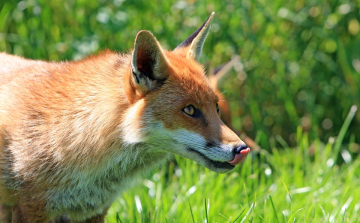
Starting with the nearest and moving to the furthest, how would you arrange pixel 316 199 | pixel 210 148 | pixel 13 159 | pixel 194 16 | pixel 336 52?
pixel 210 148
pixel 13 159
pixel 316 199
pixel 194 16
pixel 336 52

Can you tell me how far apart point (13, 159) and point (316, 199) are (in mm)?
2718

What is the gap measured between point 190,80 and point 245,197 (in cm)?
157

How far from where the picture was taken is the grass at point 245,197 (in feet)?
13.0

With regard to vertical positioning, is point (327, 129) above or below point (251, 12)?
below

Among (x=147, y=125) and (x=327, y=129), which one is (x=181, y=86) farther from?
(x=327, y=129)

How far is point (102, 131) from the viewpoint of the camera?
3332mm

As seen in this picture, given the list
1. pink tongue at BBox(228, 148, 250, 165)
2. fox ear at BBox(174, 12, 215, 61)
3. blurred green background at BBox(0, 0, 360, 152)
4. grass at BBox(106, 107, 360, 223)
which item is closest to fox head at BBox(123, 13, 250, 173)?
pink tongue at BBox(228, 148, 250, 165)

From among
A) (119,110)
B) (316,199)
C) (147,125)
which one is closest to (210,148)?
(147,125)

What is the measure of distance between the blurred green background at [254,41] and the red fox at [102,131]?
2071mm

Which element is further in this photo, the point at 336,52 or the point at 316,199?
the point at 336,52

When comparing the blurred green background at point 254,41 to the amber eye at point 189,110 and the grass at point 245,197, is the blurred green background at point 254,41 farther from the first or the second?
the amber eye at point 189,110

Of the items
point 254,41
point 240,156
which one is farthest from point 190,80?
point 254,41

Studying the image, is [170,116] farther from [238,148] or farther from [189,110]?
[238,148]

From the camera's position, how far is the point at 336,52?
7055mm
